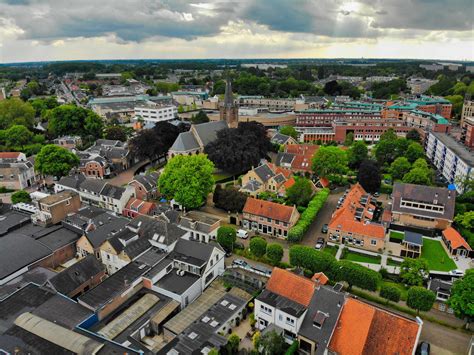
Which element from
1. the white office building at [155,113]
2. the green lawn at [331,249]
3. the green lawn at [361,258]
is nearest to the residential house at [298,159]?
the green lawn at [331,249]

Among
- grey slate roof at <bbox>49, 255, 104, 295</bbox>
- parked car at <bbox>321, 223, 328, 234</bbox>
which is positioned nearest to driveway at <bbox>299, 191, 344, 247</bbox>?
parked car at <bbox>321, 223, 328, 234</bbox>

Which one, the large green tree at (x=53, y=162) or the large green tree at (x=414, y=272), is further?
the large green tree at (x=53, y=162)

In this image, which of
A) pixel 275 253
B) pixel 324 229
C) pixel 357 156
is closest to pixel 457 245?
pixel 324 229

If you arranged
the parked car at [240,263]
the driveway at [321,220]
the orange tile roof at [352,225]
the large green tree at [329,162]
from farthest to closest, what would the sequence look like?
the large green tree at [329,162]
the driveway at [321,220]
the orange tile roof at [352,225]
the parked car at [240,263]

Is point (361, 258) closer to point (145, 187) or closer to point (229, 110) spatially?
point (145, 187)

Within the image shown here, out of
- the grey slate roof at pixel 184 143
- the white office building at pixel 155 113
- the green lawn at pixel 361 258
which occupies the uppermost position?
the white office building at pixel 155 113

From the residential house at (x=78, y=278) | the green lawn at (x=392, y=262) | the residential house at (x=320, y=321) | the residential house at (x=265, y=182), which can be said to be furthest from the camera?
the residential house at (x=265, y=182)

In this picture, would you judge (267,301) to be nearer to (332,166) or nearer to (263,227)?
(263,227)

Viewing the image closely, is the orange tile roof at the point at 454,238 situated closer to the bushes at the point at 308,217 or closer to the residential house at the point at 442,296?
the residential house at the point at 442,296
